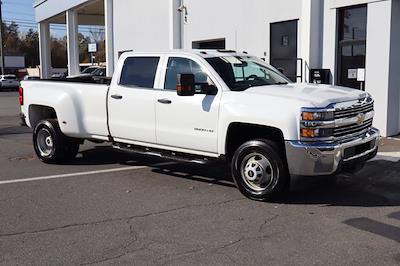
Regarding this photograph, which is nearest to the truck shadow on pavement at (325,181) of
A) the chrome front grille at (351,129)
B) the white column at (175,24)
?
the chrome front grille at (351,129)

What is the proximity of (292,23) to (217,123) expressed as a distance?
24.9ft

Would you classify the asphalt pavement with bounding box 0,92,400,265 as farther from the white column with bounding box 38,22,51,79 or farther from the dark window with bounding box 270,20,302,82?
the white column with bounding box 38,22,51,79

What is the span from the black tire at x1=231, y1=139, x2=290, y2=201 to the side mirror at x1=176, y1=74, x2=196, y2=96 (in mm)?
1065

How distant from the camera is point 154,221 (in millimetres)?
5941

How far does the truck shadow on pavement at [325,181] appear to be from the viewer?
22.4 ft

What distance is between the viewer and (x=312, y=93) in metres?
6.69

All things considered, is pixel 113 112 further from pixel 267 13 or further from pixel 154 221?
pixel 267 13

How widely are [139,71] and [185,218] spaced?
301cm

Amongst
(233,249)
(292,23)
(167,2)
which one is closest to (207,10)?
(167,2)

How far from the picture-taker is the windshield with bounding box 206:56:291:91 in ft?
24.0

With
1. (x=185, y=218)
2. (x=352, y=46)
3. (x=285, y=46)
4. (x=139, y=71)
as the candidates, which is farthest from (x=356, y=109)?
(x=285, y=46)

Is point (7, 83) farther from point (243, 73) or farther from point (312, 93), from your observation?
point (312, 93)

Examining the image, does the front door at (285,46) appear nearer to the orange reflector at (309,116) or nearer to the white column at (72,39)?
the orange reflector at (309,116)

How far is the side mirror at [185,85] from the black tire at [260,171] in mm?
1065
